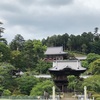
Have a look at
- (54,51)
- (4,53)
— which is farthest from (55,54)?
(4,53)

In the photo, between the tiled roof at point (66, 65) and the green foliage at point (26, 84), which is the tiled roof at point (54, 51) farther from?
the green foliage at point (26, 84)

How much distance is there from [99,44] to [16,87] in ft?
152

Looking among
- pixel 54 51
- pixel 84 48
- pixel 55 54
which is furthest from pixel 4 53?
pixel 84 48

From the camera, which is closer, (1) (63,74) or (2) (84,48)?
(1) (63,74)

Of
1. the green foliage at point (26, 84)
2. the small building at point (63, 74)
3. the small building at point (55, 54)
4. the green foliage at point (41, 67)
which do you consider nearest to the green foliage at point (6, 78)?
the green foliage at point (26, 84)

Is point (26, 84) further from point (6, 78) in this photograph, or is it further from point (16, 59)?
point (16, 59)

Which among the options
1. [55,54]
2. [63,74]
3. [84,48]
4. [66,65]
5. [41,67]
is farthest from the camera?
[84,48]

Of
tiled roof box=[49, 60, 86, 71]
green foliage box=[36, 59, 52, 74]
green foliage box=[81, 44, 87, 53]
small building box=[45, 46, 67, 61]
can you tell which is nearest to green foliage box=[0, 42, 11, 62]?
tiled roof box=[49, 60, 86, 71]

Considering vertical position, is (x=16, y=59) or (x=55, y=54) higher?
(x=55, y=54)

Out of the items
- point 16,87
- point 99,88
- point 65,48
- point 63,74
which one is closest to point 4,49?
point 16,87

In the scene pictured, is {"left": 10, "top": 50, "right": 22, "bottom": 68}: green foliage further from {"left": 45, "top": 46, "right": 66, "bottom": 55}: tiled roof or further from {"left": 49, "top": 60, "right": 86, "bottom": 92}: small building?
{"left": 45, "top": 46, "right": 66, "bottom": 55}: tiled roof

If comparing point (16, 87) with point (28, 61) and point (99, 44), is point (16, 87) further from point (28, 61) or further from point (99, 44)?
point (99, 44)

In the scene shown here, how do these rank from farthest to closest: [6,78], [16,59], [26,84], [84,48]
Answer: [84,48]
[16,59]
[6,78]
[26,84]

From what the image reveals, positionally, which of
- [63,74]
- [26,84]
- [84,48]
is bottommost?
[26,84]
